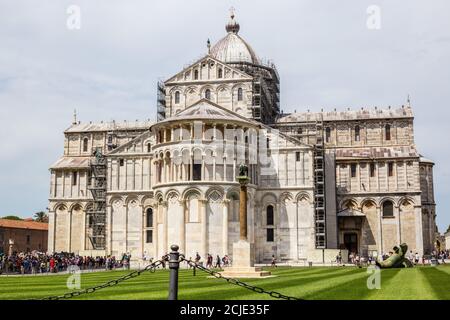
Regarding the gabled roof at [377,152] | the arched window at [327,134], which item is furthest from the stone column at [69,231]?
the gabled roof at [377,152]

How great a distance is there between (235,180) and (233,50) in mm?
27504

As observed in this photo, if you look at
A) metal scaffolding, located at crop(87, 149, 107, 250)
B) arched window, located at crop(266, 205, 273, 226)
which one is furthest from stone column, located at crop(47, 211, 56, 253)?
arched window, located at crop(266, 205, 273, 226)

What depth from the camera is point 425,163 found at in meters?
80.4

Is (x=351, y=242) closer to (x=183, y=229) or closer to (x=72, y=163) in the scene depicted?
(x=183, y=229)

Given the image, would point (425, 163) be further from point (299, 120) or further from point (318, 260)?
point (318, 260)

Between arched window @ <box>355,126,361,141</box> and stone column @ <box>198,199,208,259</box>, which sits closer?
stone column @ <box>198,199,208,259</box>

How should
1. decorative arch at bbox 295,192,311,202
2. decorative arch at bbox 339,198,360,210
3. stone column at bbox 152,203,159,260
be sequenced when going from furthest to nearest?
1. decorative arch at bbox 339,198,360,210
2. decorative arch at bbox 295,192,311,202
3. stone column at bbox 152,203,159,260

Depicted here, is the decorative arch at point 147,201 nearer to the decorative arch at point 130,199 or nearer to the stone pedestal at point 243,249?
the decorative arch at point 130,199

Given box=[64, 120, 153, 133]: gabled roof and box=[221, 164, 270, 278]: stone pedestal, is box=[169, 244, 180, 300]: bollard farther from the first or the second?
box=[64, 120, 153, 133]: gabled roof

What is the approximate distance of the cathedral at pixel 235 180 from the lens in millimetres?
55312

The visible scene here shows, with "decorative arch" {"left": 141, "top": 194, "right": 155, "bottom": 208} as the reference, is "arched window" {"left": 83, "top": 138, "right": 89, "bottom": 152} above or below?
above

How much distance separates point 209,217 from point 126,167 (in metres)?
14.9

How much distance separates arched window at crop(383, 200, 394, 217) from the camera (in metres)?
69.5

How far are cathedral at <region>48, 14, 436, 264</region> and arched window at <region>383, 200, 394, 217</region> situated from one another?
0.12m
